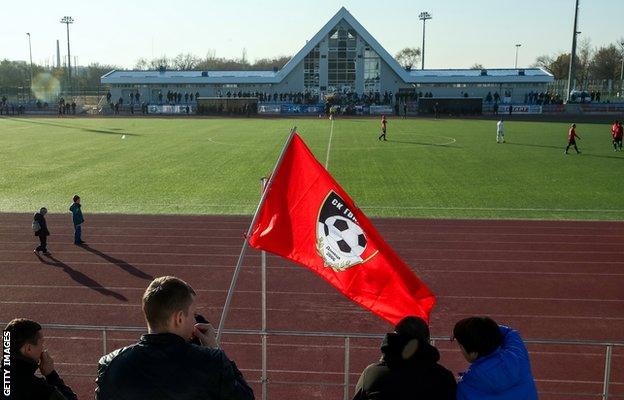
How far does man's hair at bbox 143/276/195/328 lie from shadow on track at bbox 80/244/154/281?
33.2ft

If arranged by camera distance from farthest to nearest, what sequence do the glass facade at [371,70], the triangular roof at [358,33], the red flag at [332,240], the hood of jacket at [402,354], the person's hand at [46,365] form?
the glass facade at [371,70] → the triangular roof at [358,33] → the red flag at [332,240] → the person's hand at [46,365] → the hood of jacket at [402,354]

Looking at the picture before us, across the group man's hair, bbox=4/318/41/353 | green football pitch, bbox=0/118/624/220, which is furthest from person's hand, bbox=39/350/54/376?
green football pitch, bbox=0/118/624/220

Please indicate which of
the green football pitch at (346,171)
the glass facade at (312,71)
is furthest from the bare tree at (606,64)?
the green football pitch at (346,171)

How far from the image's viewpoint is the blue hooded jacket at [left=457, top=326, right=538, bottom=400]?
3.25m

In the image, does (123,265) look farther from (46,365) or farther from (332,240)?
(46,365)

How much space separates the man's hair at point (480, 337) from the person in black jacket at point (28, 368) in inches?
88.6

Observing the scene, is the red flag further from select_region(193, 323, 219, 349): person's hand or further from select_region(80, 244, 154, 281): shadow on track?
select_region(80, 244, 154, 281): shadow on track

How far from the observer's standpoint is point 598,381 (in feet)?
27.2

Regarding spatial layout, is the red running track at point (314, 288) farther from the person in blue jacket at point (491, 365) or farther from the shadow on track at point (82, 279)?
the person in blue jacket at point (491, 365)

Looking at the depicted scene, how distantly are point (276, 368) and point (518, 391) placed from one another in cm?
567

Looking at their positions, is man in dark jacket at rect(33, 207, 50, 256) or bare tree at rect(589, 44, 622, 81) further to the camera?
bare tree at rect(589, 44, 622, 81)

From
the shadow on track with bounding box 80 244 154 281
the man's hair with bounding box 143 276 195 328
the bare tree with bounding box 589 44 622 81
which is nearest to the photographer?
the man's hair with bounding box 143 276 195 328

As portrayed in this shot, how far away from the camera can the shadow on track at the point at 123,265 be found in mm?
12703

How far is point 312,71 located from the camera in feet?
254
